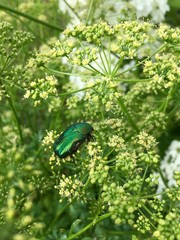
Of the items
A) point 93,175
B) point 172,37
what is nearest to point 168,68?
point 172,37

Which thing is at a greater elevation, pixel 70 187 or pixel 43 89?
pixel 43 89

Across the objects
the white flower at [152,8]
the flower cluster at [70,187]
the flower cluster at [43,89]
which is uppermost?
the white flower at [152,8]

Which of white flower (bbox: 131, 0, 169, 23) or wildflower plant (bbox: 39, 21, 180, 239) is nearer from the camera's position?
wildflower plant (bbox: 39, 21, 180, 239)

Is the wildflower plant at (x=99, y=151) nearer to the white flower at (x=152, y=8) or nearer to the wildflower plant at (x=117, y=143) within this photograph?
the wildflower plant at (x=117, y=143)

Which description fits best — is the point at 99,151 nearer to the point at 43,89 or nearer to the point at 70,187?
the point at 70,187

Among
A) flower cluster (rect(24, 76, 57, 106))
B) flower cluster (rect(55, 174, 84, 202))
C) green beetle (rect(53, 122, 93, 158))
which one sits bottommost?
flower cluster (rect(55, 174, 84, 202))

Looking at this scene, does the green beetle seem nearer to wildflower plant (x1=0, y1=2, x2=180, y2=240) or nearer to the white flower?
wildflower plant (x1=0, y1=2, x2=180, y2=240)

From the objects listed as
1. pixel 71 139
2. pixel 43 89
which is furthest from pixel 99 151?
pixel 43 89

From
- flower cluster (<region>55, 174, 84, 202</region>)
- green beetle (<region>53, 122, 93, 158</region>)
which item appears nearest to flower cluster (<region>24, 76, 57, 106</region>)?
green beetle (<region>53, 122, 93, 158</region>)

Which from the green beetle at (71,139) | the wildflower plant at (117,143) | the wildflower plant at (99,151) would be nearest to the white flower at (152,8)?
the wildflower plant at (99,151)
